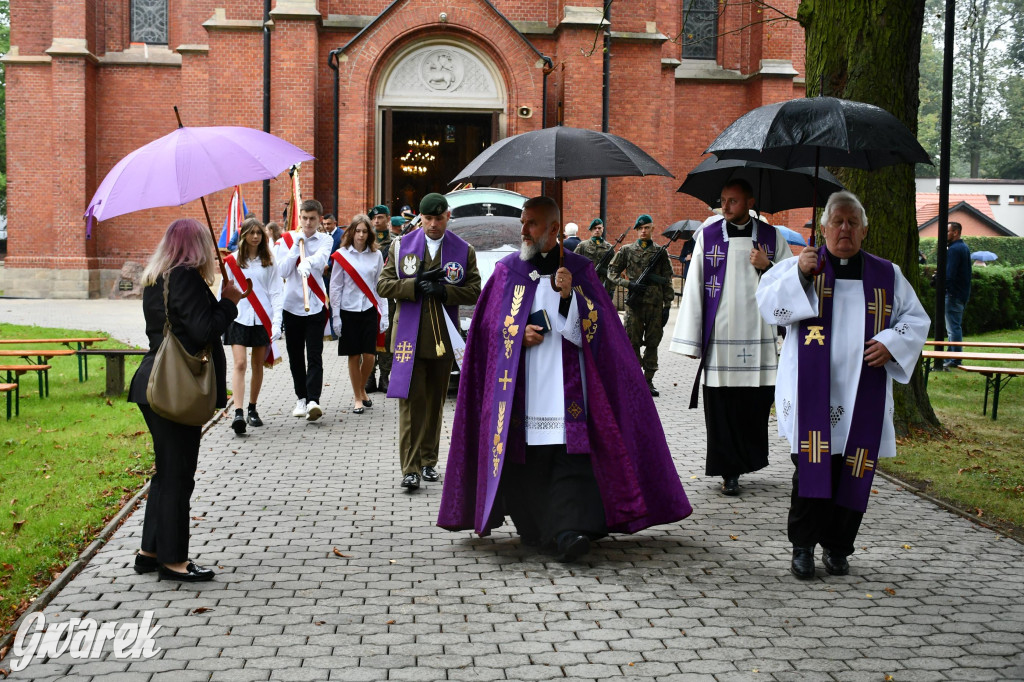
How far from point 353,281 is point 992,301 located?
14718 mm

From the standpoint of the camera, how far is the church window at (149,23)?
27219mm

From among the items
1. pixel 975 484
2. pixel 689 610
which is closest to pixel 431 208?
pixel 689 610

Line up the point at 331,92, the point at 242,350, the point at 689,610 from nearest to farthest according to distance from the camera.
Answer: the point at 689,610 < the point at 242,350 < the point at 331,92

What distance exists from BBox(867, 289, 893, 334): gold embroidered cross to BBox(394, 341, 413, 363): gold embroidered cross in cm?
348

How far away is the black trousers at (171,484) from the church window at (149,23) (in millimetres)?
24508

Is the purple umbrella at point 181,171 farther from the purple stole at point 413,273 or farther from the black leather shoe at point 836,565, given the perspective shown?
the black leather shoe at point 836,565

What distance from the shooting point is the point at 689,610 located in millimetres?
5070

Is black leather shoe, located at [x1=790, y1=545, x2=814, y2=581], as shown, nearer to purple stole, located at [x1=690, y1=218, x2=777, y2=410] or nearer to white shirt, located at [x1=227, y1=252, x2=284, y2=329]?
purple stole, located at [x1=690, y1=218, x2=777, y2=410]

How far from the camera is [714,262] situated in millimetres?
7496

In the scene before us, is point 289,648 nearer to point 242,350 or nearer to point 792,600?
point 792,600

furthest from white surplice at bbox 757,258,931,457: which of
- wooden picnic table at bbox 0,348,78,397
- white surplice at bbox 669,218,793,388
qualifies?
wooden picnic table at bbox 0,348,78,397

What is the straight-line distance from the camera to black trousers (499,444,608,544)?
5.89m

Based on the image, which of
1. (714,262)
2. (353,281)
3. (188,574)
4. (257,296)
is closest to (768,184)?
(714,262)

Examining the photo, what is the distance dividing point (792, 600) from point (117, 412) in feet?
25.5
